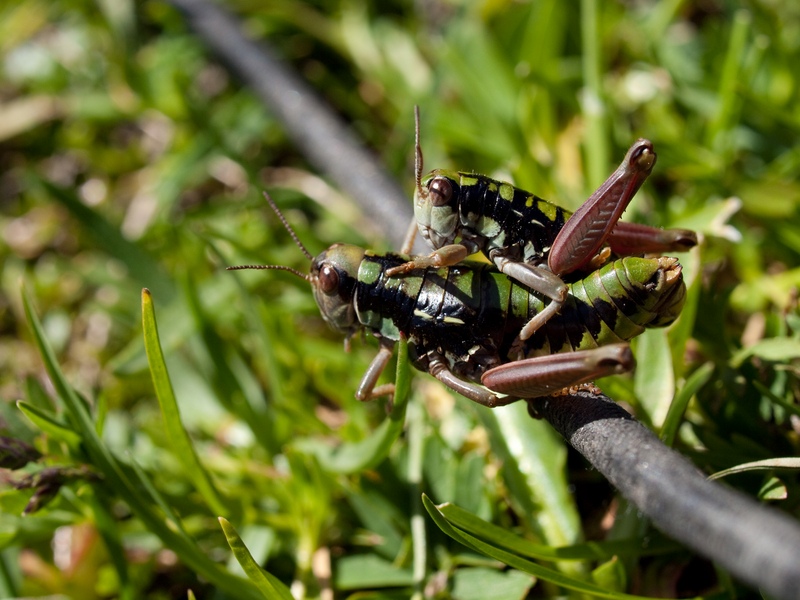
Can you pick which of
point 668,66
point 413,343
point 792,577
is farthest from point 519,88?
point 792,577

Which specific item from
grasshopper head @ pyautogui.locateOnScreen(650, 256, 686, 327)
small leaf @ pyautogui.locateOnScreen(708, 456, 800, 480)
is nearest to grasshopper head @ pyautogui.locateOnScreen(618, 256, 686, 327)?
grasshopper head @ pyautogui.locateOnScreen(650, 256, 686, 327)

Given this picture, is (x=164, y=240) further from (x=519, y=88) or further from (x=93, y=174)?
(x=519, y=88)

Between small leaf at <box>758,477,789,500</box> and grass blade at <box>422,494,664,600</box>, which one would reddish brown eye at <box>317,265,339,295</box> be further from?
small leaf at <box>758,477,789,500</box>

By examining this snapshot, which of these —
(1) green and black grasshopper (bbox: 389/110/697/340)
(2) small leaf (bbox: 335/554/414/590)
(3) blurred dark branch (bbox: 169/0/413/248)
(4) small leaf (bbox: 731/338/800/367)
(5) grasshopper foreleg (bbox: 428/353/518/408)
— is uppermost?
(3) blurred dark branch (bbox: 169/0/413/248)

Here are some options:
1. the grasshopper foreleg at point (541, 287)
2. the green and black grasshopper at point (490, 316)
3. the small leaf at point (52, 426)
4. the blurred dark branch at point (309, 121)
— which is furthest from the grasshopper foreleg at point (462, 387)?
the small leaf at point (52, 426)

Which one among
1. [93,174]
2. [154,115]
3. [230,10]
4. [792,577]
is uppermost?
→ [230,10]

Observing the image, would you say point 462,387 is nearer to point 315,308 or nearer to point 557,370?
point 557,370
